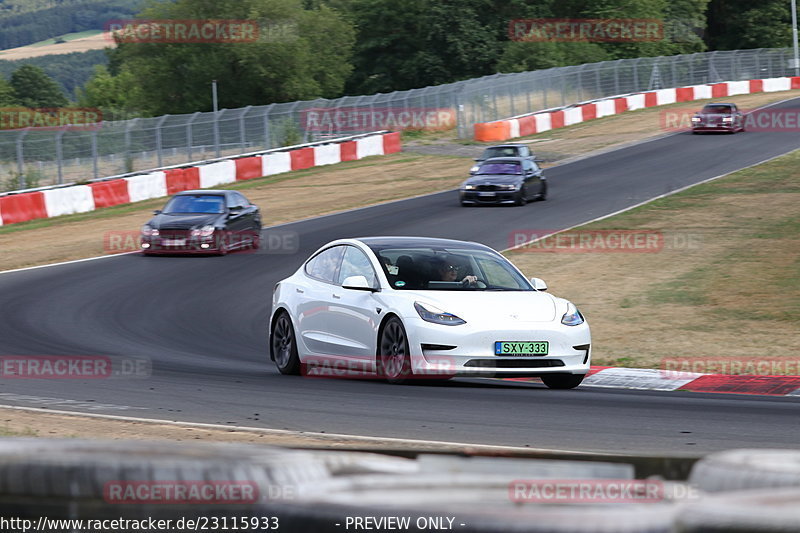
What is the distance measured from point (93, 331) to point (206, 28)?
69540 millimetres

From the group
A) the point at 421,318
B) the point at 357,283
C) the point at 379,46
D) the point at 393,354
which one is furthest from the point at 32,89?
the point at 421,318

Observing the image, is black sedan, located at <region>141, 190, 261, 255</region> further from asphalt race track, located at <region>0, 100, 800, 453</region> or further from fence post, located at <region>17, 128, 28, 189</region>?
fence post, located at <region>17, 128, 28, 189</region>

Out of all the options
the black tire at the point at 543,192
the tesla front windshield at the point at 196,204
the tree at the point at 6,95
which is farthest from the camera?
the tree at the point at 6,95

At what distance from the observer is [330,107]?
157 ft

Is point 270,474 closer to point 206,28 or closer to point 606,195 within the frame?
point 606,195

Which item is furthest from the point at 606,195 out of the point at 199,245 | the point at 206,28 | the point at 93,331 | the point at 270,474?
the point at 206,28

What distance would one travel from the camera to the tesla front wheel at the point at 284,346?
12594 mm

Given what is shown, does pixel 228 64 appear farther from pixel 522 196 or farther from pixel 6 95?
pixel 6 95

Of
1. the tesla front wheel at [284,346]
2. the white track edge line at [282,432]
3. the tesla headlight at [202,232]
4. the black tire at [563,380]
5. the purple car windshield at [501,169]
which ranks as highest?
the white track edge line at [282,432]

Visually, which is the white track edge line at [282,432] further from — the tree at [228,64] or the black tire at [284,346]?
the tree at [228,64]

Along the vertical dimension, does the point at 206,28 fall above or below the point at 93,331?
above

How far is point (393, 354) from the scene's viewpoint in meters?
11.4

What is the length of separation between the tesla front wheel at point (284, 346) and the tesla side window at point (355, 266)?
0.88 metres

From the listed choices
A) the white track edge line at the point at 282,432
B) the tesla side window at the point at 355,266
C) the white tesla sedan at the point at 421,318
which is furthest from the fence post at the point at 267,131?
the white track edge line at the point at 282,432
